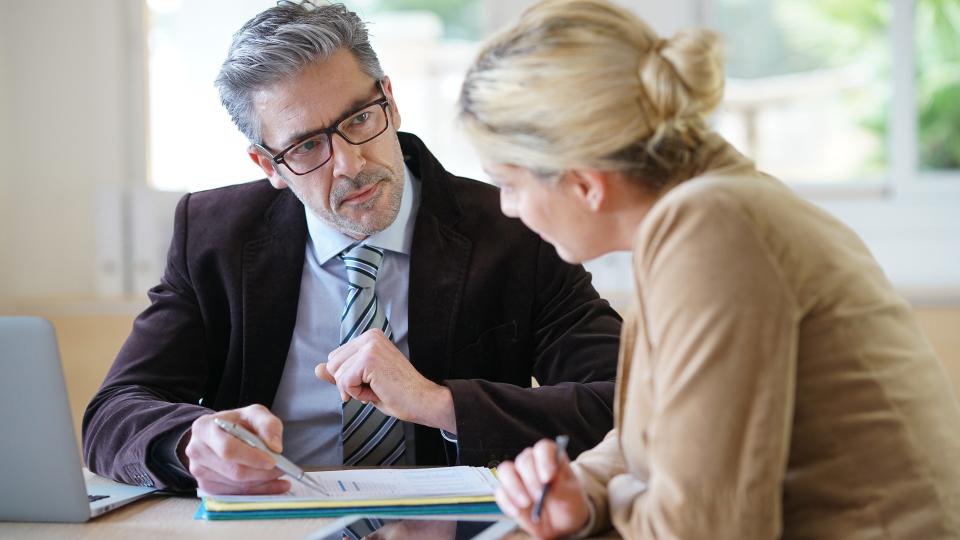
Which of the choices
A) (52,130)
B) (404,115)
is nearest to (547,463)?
(404,115)

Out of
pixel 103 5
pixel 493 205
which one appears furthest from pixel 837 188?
pixel 103 5

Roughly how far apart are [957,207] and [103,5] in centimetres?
321

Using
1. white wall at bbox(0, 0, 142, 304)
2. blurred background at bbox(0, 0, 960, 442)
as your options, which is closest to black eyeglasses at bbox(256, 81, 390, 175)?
blurred background at bbox(0, 0, 960, 442)

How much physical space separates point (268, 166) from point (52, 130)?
2.24 metres

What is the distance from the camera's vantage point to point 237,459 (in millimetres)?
1405

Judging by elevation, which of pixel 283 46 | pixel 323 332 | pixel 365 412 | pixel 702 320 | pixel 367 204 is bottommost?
pixel 365 412

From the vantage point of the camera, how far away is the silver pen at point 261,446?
140 cm

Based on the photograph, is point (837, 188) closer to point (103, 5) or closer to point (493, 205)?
point (493, 205)

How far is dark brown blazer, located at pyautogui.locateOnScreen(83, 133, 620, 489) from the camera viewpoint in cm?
192

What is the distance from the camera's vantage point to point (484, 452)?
64.6 inches

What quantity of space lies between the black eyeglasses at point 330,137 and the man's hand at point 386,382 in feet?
1.36

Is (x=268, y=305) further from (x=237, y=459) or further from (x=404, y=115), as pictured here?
(x=404, y=115)

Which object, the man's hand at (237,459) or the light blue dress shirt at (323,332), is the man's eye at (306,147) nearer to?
the light blue dress shirt at (323,332)

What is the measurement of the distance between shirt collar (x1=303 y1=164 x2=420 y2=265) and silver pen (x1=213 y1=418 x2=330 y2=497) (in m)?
0.62
